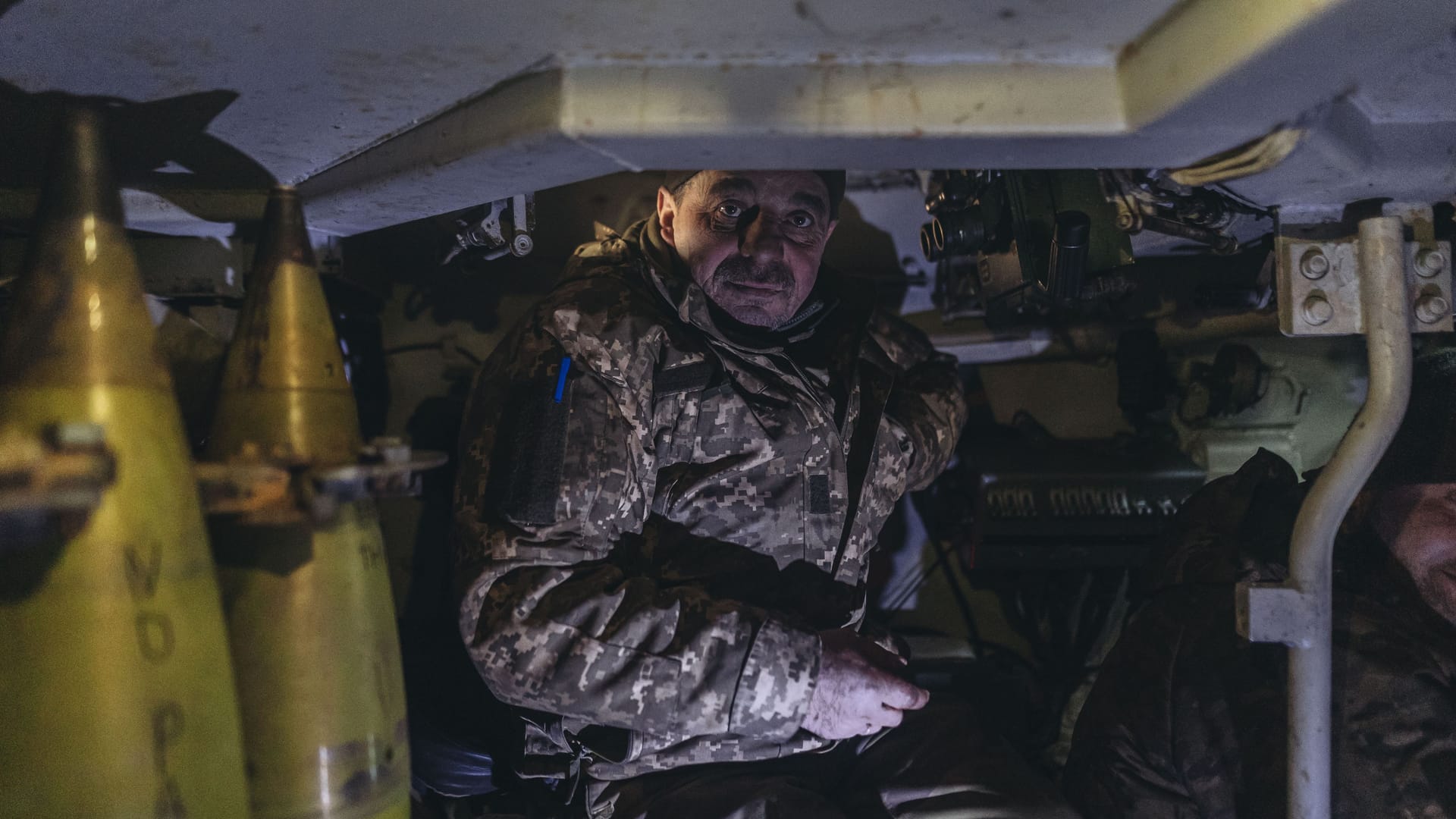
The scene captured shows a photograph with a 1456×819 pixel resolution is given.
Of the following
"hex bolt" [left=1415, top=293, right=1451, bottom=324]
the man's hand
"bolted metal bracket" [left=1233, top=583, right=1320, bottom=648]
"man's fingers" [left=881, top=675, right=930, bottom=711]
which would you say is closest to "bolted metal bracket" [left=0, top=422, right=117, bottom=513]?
the man's hand

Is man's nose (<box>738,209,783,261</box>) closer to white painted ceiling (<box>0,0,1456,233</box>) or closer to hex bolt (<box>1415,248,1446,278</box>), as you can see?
white painted ceiling (<box>0,0,1456,233</box>)

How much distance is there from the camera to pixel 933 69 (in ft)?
3.98

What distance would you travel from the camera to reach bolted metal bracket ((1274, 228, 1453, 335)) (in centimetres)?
146

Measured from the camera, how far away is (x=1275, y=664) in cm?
162

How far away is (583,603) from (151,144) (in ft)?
3.57

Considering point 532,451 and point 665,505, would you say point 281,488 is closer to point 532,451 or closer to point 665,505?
point 532,451

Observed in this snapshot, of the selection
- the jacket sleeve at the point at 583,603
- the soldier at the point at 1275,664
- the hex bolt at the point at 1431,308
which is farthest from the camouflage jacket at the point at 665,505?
the hex bolt at the point at 1431,308

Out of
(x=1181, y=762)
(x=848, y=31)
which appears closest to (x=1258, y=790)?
(x=1181, y=762)

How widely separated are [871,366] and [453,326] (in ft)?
4.53

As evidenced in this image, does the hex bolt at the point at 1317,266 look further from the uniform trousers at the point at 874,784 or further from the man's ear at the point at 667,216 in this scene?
the man's ear at the point at 667,216

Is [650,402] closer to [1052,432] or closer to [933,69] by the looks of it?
[933,69]

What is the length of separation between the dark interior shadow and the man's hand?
4.84 ft

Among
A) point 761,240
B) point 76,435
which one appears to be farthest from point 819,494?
point 76,435

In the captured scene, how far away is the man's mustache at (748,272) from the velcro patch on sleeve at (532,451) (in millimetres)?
559
